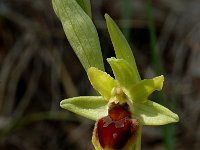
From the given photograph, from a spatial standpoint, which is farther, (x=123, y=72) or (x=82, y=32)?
(x=82, y=32)

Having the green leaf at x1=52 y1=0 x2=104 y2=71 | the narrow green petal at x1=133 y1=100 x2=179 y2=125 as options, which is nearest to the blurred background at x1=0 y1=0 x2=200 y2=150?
the green leaf at x1=52 y1=0 x2=104 y2=71

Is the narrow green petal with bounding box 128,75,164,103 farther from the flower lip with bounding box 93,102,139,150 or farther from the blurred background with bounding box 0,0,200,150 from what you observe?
the blurred background with bounding box 0,0,200,150

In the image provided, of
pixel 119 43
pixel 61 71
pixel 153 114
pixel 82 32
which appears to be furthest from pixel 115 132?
pixel 61 71

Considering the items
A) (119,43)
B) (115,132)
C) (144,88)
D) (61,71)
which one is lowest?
(61,71)

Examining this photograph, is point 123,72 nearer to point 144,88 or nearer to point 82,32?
point 144,88

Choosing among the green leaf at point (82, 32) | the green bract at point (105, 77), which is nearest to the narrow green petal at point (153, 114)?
the green bract at point (105, 77)

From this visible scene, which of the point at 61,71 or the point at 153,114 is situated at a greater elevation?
the point at 153,114

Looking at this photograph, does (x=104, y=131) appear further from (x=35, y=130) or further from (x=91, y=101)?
(x=35, y=130)
